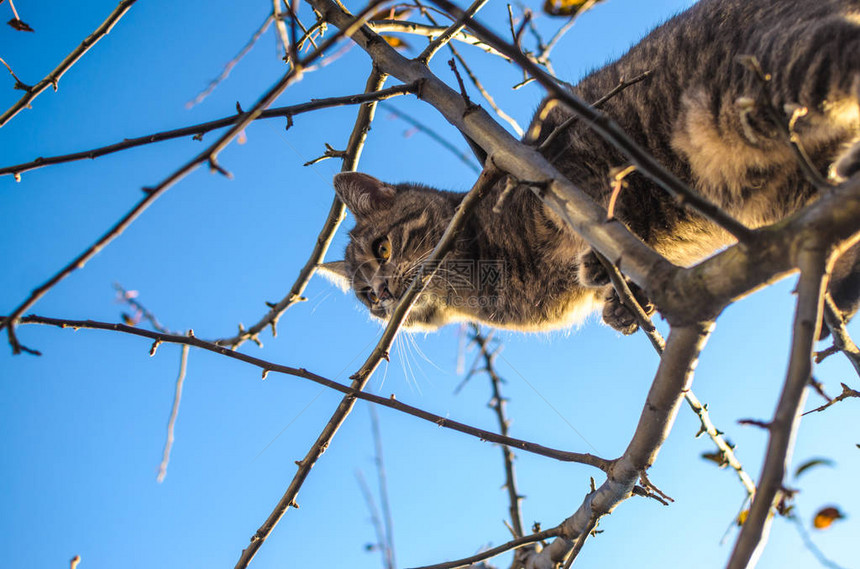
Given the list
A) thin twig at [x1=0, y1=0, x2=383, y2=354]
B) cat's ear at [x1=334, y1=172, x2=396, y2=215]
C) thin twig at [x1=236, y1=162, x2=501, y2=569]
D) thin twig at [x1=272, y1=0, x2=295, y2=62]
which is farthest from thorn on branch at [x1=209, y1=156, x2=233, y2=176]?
cat's ear at [x1=334, y1=172, x2=396, y2=215]

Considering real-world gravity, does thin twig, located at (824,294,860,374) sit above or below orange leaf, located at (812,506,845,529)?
above

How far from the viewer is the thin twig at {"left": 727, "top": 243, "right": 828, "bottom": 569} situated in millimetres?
701

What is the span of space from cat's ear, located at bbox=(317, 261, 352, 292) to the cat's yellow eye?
366 millimetres

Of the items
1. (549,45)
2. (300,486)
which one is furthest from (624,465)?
(549,45)

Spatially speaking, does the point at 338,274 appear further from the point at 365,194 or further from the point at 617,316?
the point at 617,316

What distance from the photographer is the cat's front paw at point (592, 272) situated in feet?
7.40

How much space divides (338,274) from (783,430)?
3019 mm

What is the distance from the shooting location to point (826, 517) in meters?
1.56

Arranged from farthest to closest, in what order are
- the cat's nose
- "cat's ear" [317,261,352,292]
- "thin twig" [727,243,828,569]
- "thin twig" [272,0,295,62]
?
1. "cat's ear" [317,261,352,292]
2. the cat's nose
3. "thin twig" [272,0,295,62]
4. "thin twig" [727,243,828,569]

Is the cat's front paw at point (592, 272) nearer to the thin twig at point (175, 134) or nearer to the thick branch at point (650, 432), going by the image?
the thick branch at point (650, 432)

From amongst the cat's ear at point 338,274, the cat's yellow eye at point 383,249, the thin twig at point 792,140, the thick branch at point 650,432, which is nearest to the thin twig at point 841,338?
the thick branch at point 650,432

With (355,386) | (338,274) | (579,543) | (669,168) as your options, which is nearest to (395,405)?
(355,386)

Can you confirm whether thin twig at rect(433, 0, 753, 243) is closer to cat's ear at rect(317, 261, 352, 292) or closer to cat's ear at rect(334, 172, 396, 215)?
cat's ear at rect(334, 172, 396, 215)

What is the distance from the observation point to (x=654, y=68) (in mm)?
A: 2139
